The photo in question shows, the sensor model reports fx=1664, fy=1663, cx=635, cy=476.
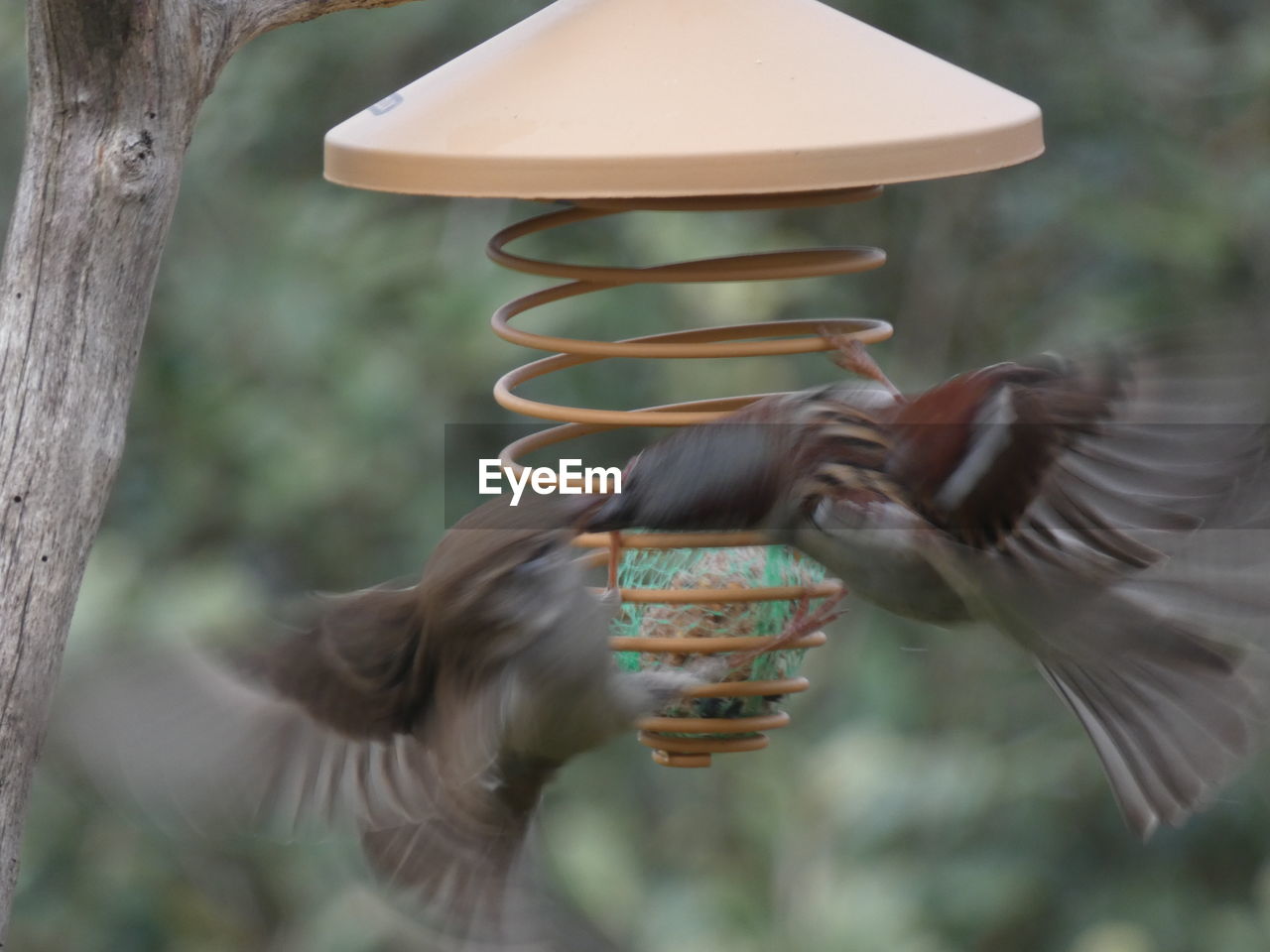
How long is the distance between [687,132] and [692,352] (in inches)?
9.5

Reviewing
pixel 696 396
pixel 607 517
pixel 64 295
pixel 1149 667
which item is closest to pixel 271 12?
pixel 64 295

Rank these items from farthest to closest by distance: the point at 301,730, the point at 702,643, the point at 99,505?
the point at 301,730
the point at 702,643
the point at 99,505

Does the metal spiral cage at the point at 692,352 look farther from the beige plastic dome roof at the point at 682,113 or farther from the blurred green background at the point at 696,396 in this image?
the blurred green background at the point at 696,396

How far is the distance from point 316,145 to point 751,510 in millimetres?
2399

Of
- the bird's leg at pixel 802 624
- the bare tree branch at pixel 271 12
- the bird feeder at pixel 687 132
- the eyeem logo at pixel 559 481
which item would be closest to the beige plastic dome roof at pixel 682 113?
the bird feeder at pixel 687 132

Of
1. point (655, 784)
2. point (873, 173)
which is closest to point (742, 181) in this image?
point (873, 173)

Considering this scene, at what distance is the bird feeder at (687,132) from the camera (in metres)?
1.27

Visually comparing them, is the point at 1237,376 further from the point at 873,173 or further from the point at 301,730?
the point at 301,730

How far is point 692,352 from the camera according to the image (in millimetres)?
1468

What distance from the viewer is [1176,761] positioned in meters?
1.62

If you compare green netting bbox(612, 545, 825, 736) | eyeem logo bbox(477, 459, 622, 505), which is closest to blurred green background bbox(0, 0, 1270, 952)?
green netting bbox(612, 545, 825, 736)

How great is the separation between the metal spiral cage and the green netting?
1.0 inches

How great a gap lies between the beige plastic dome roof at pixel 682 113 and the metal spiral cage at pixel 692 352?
15 cm

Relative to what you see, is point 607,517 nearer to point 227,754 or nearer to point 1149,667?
point 227,754
